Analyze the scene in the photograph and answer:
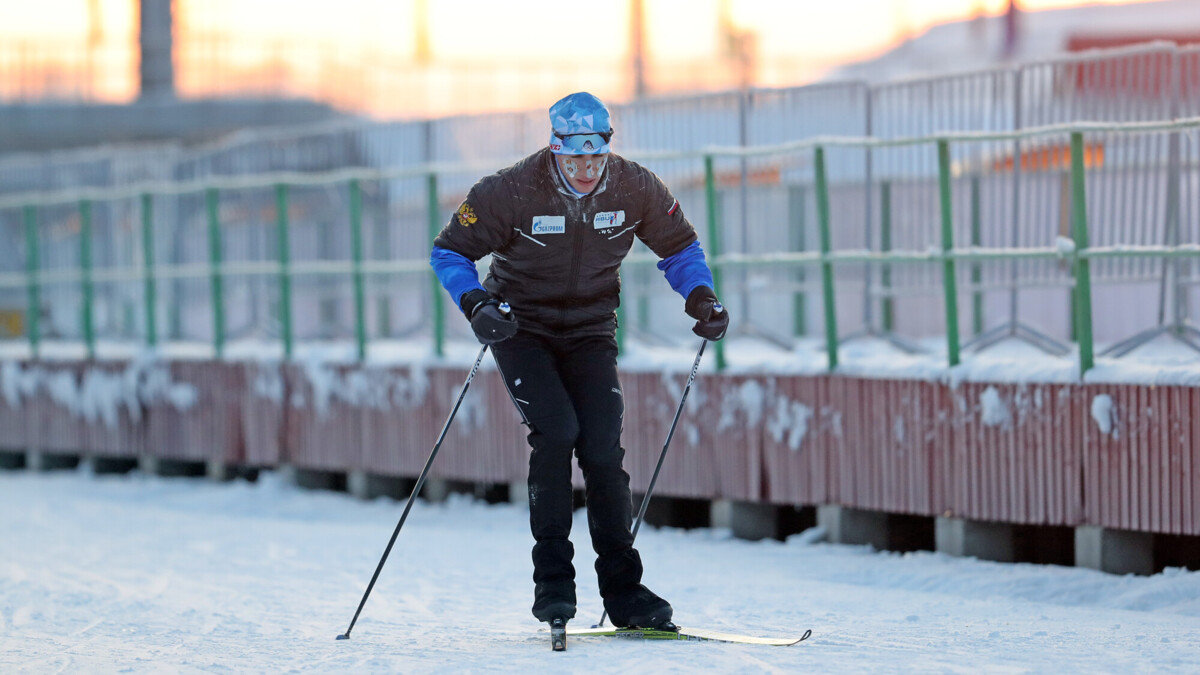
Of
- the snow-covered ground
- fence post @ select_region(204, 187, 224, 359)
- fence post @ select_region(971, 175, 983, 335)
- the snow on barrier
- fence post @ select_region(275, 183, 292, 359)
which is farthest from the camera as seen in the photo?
fence post @ select_region(204, 187, 224, 359)

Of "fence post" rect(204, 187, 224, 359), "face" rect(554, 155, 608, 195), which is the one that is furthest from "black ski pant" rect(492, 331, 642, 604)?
"fence post" rect(204, 187, 224, 359)

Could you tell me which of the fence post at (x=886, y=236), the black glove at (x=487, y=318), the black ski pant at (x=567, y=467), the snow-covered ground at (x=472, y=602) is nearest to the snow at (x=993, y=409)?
the snow-covered ground at (x=472, y=602)

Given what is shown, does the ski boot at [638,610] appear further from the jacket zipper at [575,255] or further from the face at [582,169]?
the face at [582,169]

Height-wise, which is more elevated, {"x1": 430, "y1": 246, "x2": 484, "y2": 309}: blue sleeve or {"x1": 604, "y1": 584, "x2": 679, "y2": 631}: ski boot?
{"x1": 430, "y1": 246, "x2": 484, "y2": 309}: blue sleeve

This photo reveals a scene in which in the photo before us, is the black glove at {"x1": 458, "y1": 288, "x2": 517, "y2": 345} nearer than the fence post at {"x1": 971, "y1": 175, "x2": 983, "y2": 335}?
Yes

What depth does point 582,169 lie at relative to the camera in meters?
5.81

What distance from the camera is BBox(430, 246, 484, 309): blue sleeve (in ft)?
19.5

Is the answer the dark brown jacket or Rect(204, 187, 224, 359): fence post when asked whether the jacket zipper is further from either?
Rect(204, 187, 224, 359): fence post

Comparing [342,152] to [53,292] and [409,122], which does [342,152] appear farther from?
[53,292]

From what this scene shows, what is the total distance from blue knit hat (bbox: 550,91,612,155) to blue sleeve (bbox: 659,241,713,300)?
663 millimetres

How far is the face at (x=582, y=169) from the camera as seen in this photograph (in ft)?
19.0

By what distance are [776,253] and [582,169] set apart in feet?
24.4

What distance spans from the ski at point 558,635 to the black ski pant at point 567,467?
135mm

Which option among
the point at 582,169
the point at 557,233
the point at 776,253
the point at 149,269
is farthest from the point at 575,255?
the point at 149,269
